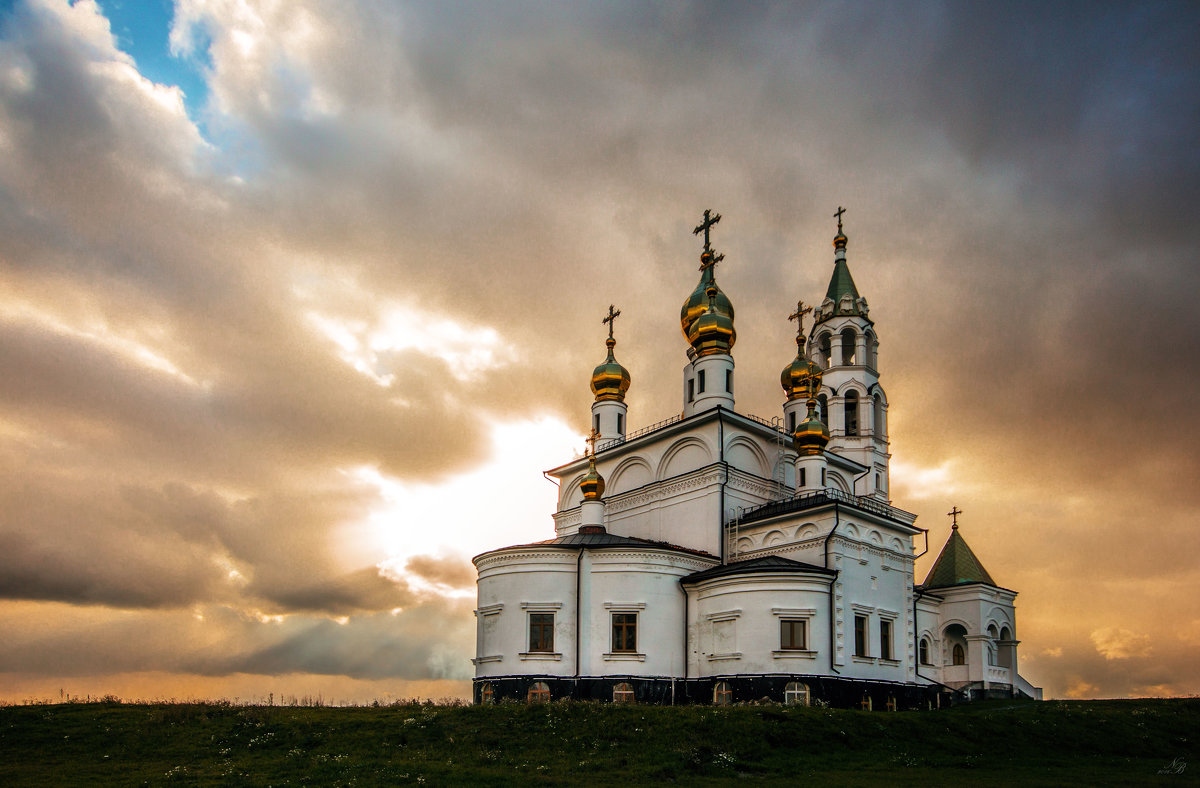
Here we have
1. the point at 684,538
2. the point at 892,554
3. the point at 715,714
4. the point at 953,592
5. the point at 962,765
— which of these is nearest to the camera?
the point at 962,765

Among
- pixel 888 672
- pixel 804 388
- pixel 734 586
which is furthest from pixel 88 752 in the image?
pixel 804 388

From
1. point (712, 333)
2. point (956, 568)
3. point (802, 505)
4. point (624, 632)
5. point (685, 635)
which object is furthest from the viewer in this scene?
point (956, 568)

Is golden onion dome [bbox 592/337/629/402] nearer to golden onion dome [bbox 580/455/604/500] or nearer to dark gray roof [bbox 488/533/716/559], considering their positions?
golden onion dome [bbox 580/455/604/500]

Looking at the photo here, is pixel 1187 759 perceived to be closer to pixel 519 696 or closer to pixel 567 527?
pixel 519 696

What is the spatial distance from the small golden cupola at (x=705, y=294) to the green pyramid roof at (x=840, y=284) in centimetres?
928

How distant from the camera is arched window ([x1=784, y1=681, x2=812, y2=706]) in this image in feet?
83.3

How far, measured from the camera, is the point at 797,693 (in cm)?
2550

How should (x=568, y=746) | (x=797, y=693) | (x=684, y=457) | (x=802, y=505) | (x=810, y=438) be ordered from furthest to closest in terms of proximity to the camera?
1. (x=684, y=457)
2. (x=810, y=438)
3. (x=802, y=505)
4. (x=797, y=693)
5. (x=568, y=746)

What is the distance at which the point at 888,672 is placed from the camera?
27.8 metres

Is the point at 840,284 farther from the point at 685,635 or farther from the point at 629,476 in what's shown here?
the point at 685,635

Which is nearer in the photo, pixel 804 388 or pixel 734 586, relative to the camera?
pixel 734 586

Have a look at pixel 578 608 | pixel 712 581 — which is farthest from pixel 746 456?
pixel 578 608

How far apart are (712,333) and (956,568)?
620 inches

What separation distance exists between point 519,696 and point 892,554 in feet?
40.2
